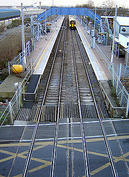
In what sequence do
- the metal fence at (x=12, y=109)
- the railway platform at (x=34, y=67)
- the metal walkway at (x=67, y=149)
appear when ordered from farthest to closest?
the railway platform at (x=34, y=67) → the metal fence at (x=12, y=109) → the metal walkway at (x=67, y=149)

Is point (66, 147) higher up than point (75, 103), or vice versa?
point (75, 103)

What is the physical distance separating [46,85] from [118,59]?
7.97 m

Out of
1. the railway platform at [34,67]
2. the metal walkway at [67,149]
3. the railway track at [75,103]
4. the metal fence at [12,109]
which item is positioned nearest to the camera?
the metal walkway at [67,149]

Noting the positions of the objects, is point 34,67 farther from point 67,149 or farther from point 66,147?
point 67,149

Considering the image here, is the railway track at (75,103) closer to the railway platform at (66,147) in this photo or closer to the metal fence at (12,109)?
the railway platform at (66,147)

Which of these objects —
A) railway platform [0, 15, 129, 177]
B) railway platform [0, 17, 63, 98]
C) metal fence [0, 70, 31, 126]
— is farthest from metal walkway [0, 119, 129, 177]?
railway platform [0, 17, 63, 98]

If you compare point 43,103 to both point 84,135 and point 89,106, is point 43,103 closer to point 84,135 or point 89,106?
point 89,106

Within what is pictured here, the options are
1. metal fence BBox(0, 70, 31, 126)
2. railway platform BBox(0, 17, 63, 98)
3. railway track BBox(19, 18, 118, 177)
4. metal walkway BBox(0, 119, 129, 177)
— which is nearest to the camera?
metal walkway BBox(0, 119, 129, 177)

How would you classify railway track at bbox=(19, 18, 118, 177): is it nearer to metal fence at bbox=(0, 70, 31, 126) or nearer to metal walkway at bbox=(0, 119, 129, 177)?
metal walkway at bbox=(0, 119, 129, 177)

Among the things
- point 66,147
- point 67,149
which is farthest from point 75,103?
point 67,149

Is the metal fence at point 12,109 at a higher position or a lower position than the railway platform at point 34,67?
lower

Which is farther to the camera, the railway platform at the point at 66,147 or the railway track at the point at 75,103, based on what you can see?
the railway track at the point at 75,103

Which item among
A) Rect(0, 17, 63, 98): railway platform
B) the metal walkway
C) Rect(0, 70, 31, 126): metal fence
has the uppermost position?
Rect(0, 17, 63, 98): railway platform

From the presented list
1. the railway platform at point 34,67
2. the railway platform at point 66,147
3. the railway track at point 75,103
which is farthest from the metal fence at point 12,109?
the railway platform at point 34,67
